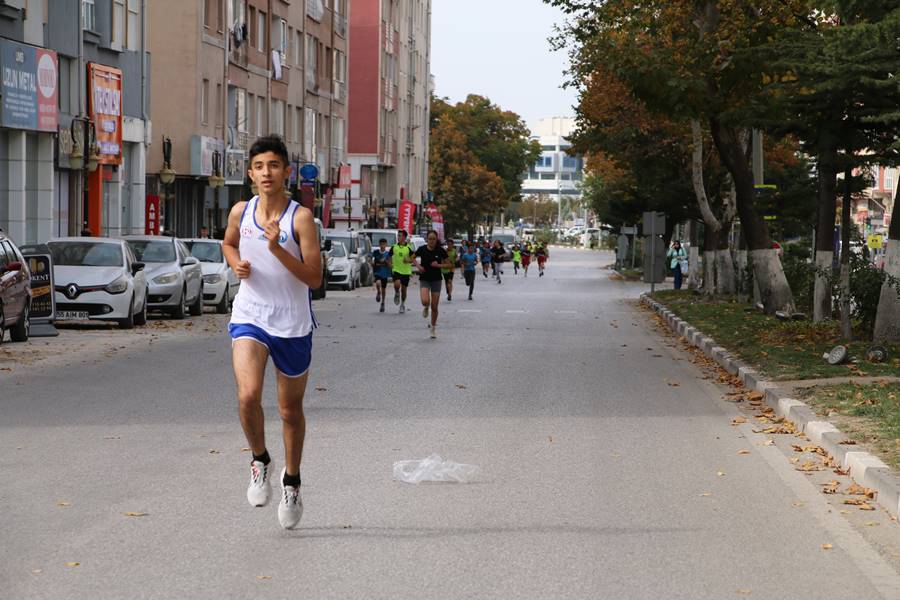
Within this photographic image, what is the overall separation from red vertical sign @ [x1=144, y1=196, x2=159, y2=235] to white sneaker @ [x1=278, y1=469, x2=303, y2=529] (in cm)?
3793

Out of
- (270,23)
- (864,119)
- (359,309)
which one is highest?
(270,23)

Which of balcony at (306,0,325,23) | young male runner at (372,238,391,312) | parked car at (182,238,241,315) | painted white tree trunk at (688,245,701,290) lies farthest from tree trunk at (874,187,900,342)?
balcony at (306,0,325,23)

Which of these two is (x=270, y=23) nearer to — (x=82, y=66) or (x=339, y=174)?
(x=339, y=174)

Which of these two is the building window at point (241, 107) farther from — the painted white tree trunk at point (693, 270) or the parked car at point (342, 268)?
the painted white tree trunk at point (693, 270)

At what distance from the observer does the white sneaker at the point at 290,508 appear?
792cm

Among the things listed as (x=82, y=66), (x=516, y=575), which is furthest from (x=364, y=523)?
(x=82, y=66)

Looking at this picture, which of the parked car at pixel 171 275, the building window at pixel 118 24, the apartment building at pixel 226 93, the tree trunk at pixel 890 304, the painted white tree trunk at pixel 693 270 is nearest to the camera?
the tree trunk at pixel 890 304

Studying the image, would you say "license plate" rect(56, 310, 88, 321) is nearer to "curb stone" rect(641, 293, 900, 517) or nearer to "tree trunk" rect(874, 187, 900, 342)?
"curb stone" rect(641, 293, 900, 517)

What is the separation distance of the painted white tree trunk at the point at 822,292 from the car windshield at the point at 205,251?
543 inches

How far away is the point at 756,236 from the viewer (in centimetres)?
2930

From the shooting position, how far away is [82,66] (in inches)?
1516

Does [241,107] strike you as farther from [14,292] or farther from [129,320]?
[14,292]

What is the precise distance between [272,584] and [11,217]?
2989cm

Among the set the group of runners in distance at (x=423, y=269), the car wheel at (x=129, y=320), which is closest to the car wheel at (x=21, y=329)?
the car wheel at (x=129, y=320)
